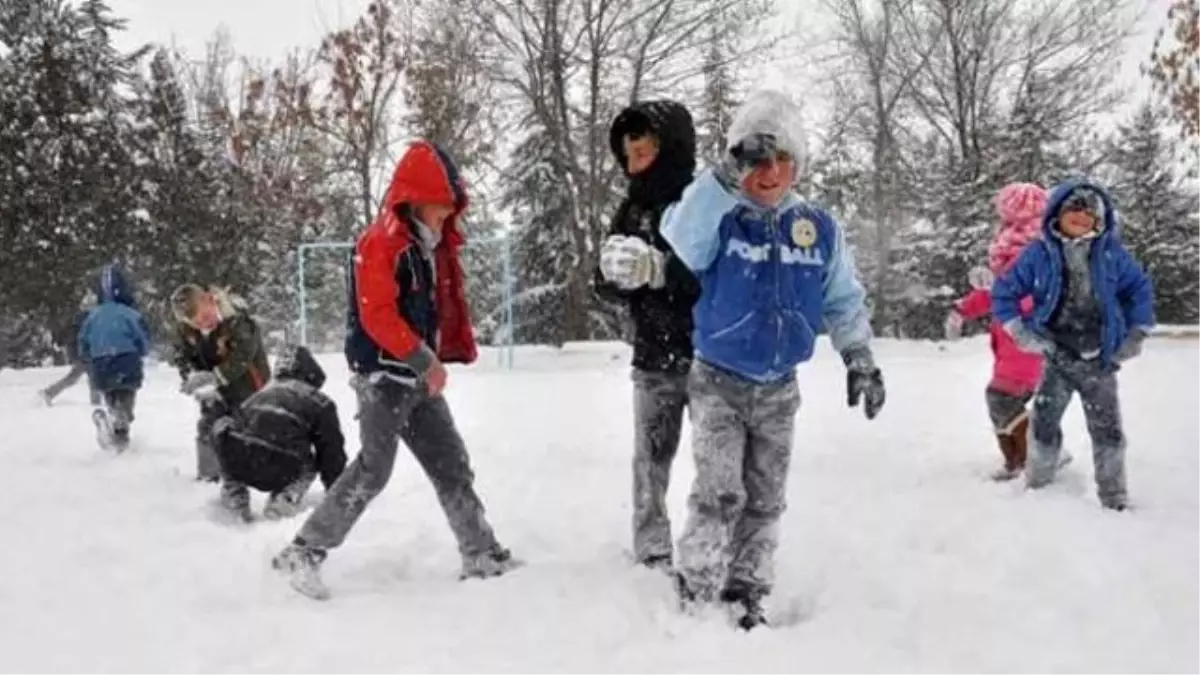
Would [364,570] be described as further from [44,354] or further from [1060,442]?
[44,354]

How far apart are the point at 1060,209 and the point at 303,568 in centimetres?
391

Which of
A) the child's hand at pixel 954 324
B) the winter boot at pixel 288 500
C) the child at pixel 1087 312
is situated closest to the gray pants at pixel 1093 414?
the child at pixel 1087 312

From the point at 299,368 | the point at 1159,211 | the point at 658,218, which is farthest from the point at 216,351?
the point at 1159,211

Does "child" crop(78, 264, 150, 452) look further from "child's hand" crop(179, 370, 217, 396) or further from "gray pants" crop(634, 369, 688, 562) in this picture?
"gray pants" crop(634, 369, 688, 562)

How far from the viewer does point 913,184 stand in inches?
1361

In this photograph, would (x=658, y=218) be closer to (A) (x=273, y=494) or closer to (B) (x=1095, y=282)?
(B) (x=1095, y=282)

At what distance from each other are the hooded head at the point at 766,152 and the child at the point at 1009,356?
287cm

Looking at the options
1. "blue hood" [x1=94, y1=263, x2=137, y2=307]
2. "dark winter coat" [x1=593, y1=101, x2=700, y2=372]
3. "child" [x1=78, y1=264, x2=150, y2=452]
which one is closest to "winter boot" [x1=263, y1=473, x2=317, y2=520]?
"dark winter coat" [x1=593, y1=101, x2=700, y2=372]

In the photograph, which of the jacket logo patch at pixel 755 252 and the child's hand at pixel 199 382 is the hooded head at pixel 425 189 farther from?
the child's hand at pixel 199 382

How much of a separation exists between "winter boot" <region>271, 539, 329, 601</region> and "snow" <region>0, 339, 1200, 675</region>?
0.08m

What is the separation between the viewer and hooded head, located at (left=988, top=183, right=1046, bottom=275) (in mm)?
6699

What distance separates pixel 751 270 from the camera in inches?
153

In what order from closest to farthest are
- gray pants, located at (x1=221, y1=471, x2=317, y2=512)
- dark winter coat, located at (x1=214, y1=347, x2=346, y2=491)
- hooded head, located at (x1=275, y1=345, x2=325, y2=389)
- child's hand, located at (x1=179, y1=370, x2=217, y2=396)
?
dark winter coat, located at (x1=214, y1=347, x2=346, y2=491) → gray pants, located at (x1=221, y1=471, x2=317, y2=512) → hooded head, located at (x1=275, y1=345, x2=325, y2=389) → child's hand, located at (x1=179, y1=370, x2=217, y2=396)

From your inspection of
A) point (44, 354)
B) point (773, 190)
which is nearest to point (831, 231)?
point (773, 190)
